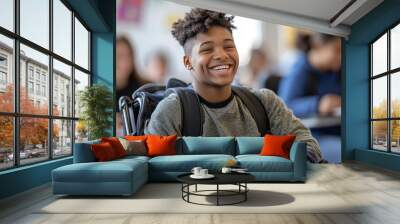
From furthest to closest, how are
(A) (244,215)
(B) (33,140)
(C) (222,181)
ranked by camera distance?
1. (B) (33,140)
2. (C) (222,181)
3. (A) (244,215)

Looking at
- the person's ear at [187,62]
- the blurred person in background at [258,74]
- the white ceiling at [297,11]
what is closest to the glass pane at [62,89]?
the person's ear at [187,62]

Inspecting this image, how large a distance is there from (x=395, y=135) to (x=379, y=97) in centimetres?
116

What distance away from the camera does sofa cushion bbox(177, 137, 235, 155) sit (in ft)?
21.6

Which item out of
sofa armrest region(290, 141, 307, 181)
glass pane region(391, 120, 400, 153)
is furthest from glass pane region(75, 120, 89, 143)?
glass pane region(391, 120, 400, 153)

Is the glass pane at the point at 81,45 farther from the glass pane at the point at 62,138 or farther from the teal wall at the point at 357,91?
the teal wall at the point at 357,91

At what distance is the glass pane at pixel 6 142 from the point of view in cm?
477

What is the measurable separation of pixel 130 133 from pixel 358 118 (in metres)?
5.29

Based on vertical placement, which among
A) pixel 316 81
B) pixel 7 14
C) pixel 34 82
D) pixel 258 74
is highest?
pixel 7 14

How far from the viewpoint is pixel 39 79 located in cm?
591

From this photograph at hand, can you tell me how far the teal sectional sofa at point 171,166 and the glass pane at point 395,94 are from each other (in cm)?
319

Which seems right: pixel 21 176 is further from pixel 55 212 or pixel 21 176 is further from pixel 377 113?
pixel 377 113

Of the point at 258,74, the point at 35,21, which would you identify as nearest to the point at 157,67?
the point at 258,74

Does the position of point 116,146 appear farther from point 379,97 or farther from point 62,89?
point 379,97

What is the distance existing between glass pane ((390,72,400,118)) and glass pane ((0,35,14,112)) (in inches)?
279
